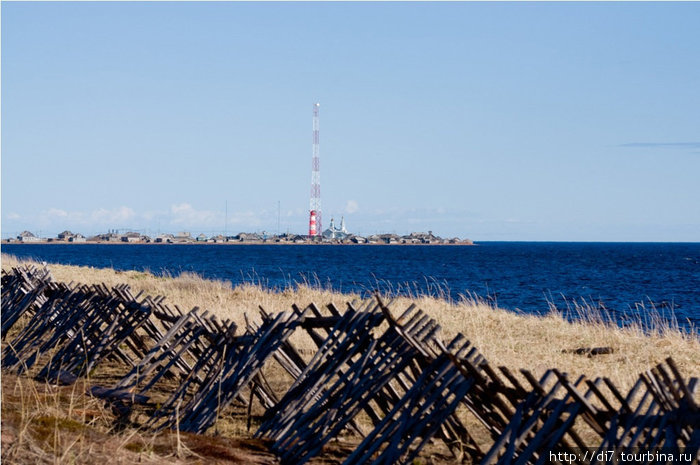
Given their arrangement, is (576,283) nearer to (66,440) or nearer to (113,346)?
(113,346)

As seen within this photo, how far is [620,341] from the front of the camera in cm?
1129

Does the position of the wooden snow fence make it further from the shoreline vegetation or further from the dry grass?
the dry grass

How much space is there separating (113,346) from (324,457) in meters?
3.80

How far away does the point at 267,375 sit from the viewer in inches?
349

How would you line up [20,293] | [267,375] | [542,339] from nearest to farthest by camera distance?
[267,375] < [20,293] < [542,339]

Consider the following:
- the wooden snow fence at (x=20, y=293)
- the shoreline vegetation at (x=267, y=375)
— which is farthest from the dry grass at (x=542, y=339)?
the wooden snow fence at (x=20, y=293)

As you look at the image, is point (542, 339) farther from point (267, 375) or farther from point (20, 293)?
point (20, 293)

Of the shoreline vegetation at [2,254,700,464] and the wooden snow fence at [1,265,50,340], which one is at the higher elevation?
the wooden snow fence at [1,265,50,340]

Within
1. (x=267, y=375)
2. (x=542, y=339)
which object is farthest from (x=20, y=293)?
(x=542, y=339)

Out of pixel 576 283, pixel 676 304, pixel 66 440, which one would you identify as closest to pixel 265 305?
pixel 66 440

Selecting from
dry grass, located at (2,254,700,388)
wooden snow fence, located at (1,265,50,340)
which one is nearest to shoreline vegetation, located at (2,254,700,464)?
dry grass, located at (2,254,700,388)

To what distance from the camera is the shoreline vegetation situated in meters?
5.02

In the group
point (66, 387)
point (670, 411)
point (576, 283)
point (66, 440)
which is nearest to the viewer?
point (670, 411)

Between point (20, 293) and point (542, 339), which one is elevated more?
point (20, 293)
